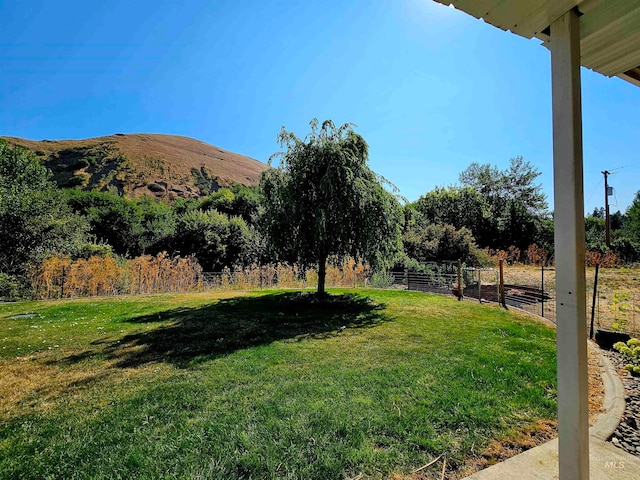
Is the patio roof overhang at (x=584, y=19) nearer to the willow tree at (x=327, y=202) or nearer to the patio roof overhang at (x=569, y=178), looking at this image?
the patio roof overhang at (x=569, y=178)

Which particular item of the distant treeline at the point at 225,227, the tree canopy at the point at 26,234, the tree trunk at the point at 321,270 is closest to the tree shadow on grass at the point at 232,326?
the tree trunk at the point at 321,270

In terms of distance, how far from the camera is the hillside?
37344 mm

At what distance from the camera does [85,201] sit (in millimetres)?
25031

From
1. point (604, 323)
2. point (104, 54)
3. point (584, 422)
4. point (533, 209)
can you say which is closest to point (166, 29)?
point (104, 54)

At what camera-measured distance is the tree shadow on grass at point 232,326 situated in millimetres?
4113

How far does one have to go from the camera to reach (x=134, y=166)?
139 feet

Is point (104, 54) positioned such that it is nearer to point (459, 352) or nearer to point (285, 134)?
point (285, 134)

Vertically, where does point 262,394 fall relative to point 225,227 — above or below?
below

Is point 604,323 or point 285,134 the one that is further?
point 285,134

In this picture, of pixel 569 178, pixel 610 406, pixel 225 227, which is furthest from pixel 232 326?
pixel 225 227

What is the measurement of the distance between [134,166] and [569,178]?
1975 inches

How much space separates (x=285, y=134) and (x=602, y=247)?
16810 millimetres

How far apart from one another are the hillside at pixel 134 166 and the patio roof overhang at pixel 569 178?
30378 mm

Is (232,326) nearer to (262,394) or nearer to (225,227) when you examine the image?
(262,394)
